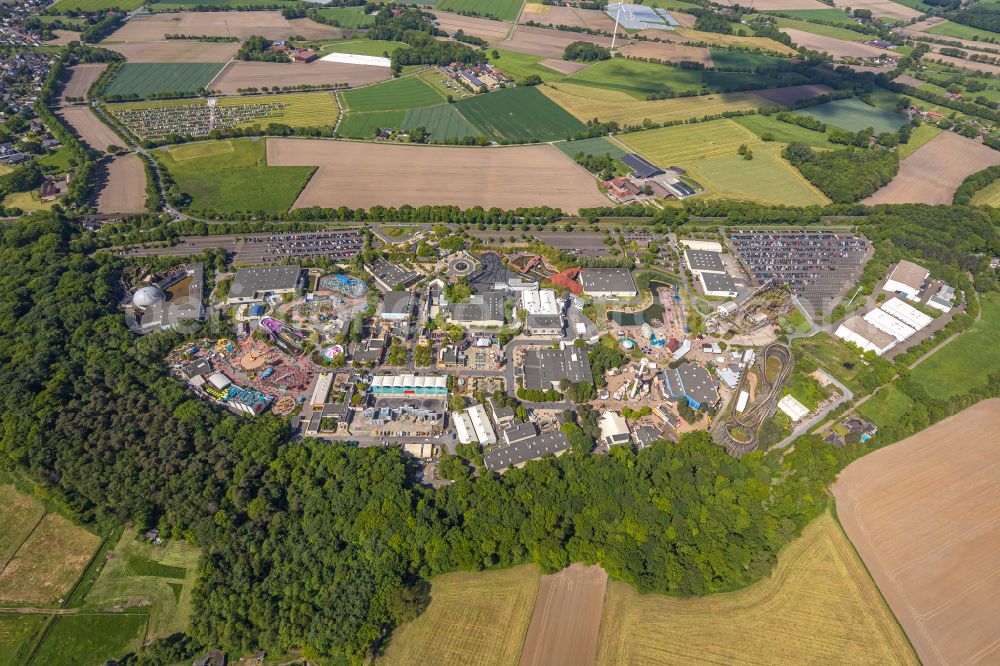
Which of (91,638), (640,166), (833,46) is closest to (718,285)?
(640,166)

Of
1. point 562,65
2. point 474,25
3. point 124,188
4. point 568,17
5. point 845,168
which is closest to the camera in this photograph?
point 124,188

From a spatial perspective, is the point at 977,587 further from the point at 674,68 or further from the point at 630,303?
the point at 674,68

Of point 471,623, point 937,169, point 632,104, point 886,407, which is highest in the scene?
point 632,104

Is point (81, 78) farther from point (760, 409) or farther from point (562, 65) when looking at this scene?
point (760, 409)

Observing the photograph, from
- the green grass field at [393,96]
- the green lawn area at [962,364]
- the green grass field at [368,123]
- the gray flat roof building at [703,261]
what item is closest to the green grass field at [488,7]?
the green grass field at [393,96]

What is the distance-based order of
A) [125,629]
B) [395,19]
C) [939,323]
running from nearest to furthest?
1. [125,629]
2. [939,323]
3. [395,19]

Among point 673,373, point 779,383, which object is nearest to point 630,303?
point 673,373

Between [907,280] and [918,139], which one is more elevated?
[918,139]
